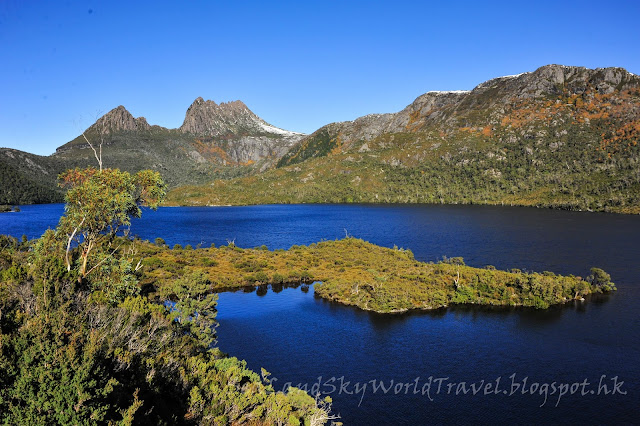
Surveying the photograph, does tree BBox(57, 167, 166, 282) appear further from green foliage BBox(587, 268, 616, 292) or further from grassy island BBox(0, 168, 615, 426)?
green foliage BBox(587, 268, 616, 292)

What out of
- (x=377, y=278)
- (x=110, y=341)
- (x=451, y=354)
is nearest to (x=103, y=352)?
(x=110, y=341)

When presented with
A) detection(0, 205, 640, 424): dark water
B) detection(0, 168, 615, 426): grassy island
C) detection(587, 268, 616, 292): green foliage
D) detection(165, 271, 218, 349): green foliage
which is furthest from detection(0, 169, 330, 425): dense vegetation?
detection(587, 268, 616, 292): green foliage

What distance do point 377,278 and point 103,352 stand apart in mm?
67255

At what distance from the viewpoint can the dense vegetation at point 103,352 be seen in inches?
607

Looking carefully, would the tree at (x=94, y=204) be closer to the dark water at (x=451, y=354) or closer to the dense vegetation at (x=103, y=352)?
the dense vegetation at (x=103, y=352)

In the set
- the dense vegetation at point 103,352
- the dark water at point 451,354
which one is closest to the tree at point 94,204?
the dense vegetation at point 103,352

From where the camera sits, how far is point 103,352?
19031 mm

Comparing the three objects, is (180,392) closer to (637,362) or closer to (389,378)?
(389,378)

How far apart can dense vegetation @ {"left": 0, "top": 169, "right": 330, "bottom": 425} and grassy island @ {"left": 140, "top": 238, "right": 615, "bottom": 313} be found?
1962cm

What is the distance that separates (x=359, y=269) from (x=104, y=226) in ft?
246

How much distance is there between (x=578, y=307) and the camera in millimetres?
75625

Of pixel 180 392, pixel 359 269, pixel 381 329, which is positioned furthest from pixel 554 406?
pixel 359 269

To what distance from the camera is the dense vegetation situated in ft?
50.6

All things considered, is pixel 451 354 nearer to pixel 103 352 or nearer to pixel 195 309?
pixel 195 309
